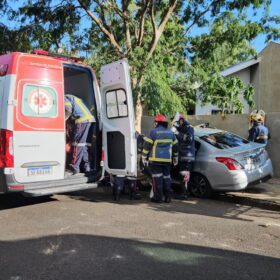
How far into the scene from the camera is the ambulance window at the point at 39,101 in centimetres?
671

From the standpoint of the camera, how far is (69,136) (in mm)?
8055

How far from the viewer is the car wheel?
28.3 feet

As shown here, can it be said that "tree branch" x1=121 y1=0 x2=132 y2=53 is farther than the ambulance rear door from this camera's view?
Yes

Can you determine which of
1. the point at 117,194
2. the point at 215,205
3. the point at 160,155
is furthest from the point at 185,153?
the point at 117,194

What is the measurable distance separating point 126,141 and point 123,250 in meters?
3.00

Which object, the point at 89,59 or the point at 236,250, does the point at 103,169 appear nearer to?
the point at 236,250

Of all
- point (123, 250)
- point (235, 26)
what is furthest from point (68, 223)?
point (235, 26)

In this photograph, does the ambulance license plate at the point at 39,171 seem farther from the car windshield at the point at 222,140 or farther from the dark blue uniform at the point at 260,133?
the dark blue uniform at the point at 260,133

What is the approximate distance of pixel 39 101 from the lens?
6906 mm

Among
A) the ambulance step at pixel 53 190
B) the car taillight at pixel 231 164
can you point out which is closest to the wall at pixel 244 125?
the car taillight at pixel 231 164

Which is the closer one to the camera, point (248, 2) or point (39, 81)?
point (39, 81)

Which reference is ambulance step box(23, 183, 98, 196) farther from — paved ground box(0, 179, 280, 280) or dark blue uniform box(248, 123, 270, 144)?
dark blue uniform box(248, 123, 270, 144)

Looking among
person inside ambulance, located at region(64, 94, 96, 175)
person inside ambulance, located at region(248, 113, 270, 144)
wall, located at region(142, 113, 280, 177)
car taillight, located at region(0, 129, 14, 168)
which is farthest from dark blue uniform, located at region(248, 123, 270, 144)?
car taillight, located at region(0, 129, 14, 168)

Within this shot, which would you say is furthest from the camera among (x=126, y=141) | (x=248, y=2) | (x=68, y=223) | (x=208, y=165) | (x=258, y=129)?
(x=248, y=2)
